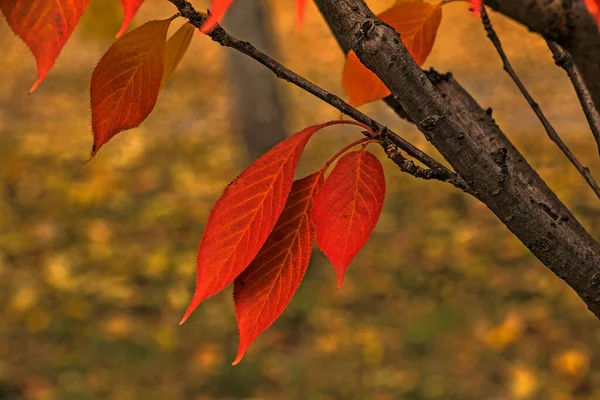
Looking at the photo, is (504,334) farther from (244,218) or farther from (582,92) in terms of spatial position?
(244,218)

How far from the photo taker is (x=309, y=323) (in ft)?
12.6

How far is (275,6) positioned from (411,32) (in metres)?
11.4

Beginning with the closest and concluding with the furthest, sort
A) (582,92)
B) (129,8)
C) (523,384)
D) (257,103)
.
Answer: (129,8), (582,92), (523,384), (257,103)

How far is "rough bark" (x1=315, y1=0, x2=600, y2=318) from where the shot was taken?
653mm

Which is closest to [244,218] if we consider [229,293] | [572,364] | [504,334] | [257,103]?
[572,364]

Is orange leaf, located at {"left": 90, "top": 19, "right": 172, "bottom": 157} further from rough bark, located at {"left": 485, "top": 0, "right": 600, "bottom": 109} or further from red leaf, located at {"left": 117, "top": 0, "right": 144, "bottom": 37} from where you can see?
rough bark, located at {"left": 485, "top": 0, "right": 600, "bottom": 109}

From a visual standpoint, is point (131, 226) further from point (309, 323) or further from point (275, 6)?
point (275, 6)

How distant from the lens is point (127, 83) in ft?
2.40

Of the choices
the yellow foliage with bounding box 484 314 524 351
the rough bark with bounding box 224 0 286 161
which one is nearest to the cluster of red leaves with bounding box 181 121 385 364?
the yellow foliage with bounding box 484 314 524 351

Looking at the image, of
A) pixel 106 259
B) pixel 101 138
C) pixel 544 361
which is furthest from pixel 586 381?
pixel 101 138

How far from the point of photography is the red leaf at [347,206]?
734mm

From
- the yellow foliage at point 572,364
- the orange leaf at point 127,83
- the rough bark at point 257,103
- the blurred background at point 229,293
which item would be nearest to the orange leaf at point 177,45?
the orange leaf at point 127,83

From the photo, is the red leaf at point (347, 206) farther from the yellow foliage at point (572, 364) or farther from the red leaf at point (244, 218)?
the yellow foliage at point (572, 364)

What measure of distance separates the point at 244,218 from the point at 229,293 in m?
3.48
